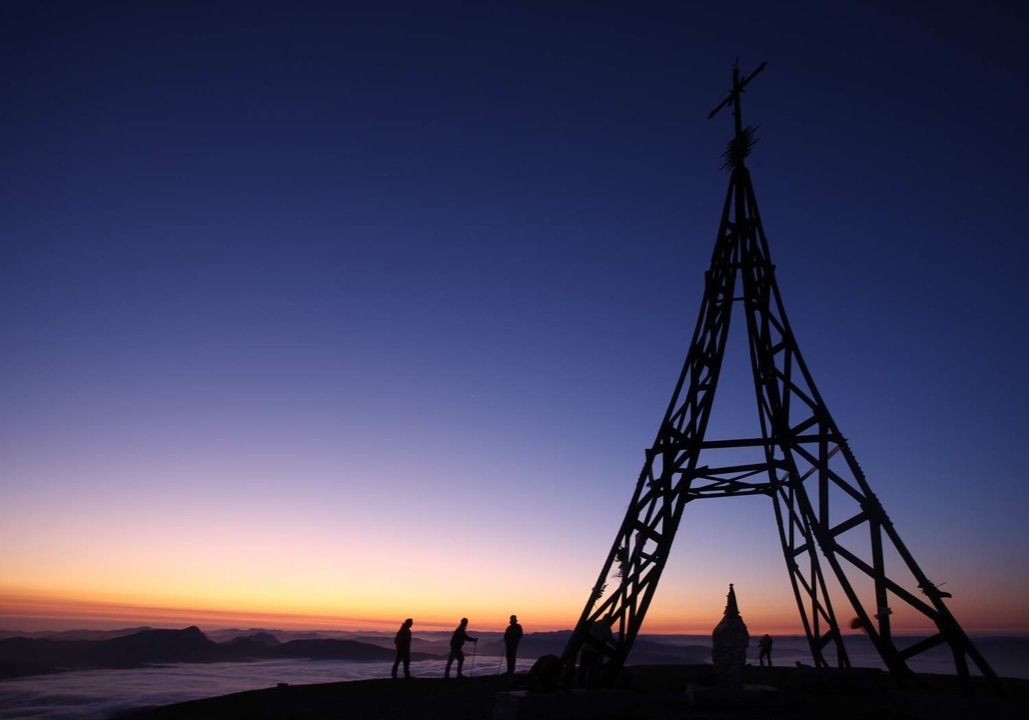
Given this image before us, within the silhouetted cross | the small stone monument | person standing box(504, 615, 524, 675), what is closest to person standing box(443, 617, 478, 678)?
person standing box(504, 615, 524, 675)

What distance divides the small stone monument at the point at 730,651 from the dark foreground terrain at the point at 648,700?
37 centimetres

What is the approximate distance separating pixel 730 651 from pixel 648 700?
5.74 feet

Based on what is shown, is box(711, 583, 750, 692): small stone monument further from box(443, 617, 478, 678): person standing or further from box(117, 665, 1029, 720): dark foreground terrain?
box(443, 617, 478, 678): person standing

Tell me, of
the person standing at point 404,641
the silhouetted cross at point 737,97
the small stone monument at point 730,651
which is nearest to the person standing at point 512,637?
the person standing at point 404,641

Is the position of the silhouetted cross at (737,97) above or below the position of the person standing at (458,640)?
above

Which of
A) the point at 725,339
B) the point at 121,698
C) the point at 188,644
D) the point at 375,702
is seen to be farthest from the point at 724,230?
the point at 188,644

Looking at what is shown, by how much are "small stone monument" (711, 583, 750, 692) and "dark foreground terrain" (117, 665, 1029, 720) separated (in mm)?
372

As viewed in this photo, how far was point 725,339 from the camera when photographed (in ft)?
44.5

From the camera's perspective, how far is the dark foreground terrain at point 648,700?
944 centimetres

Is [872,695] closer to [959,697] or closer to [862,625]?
[862,625]

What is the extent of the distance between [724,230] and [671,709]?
10.5 metres

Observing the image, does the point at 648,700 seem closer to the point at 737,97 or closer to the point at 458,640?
the point at 458,640

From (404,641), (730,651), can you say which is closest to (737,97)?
(730,651)

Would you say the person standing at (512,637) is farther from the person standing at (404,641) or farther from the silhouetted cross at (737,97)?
the silhouetted cross at (737,97)
